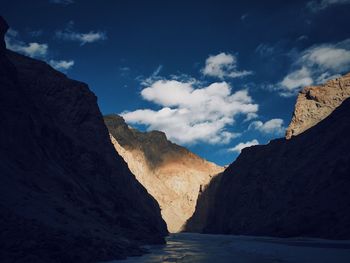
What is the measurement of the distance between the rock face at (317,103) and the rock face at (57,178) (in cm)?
7326

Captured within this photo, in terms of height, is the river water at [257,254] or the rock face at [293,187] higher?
the rock face at [293,187]

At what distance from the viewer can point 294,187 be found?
3698 inches

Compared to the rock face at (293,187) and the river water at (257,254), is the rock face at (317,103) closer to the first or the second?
the rock face at (293,187)

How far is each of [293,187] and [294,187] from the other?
24.9 inches

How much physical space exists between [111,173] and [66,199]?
74.1 feet

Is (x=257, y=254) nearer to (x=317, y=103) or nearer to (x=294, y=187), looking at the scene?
(x=294, y=187)

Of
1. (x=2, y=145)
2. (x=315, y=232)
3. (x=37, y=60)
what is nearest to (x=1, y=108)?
(x=2, y=145)

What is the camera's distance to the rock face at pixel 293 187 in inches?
2879

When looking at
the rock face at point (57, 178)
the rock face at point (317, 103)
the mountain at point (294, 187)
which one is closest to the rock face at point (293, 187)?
the mountain at point (294, 187)

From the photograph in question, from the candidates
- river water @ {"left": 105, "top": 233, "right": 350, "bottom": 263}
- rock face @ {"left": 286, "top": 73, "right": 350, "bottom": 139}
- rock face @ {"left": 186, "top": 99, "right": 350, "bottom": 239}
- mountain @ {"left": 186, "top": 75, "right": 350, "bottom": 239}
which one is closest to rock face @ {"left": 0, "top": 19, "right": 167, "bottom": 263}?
river water @ {"left": 105, "top": 233, "right": 350, "bottom": 263}

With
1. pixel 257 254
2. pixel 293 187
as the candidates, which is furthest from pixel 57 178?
pixel 293 187

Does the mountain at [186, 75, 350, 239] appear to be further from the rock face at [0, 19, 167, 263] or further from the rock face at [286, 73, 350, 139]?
the rock face at [0, 19, 167, 263]

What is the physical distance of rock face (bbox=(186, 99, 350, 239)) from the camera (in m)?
73.1

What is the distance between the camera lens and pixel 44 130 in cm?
5212
